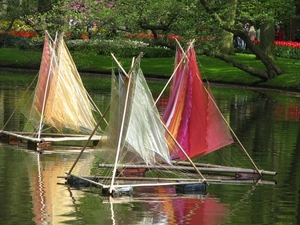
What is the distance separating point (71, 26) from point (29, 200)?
26.5m

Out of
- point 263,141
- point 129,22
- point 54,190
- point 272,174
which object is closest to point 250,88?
point 129,22

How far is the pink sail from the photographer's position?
65.9ft

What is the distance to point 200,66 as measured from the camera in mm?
49688

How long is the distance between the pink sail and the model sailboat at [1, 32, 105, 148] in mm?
5223

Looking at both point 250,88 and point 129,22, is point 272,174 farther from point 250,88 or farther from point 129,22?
point 250,88

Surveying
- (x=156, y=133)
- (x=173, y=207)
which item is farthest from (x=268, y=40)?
(x=173, y=207)

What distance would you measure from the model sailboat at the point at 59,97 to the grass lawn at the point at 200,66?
58.8 ft

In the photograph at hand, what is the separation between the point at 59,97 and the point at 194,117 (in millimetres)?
6096

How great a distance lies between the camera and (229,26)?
4141cm

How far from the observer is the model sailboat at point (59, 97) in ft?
83.5

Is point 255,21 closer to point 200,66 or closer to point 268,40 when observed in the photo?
point 200,66

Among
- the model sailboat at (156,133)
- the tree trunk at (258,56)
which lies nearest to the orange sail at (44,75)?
the model sailboat at (156,133)

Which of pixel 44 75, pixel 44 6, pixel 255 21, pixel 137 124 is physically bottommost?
pixel 137 124

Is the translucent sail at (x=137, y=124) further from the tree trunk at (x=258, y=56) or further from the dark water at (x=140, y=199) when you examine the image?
the tree trunk at (x=258, y=56)
